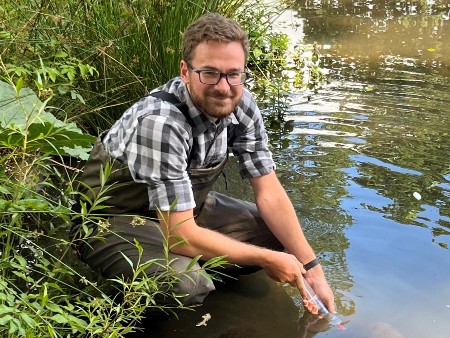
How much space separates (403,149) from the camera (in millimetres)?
5301

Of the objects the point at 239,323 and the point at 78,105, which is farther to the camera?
the point at 78,105

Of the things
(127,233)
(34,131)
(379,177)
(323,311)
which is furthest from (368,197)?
(34,131)

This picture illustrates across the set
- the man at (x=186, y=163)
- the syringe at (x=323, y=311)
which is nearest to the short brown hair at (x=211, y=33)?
the man at (x=186, y=163)

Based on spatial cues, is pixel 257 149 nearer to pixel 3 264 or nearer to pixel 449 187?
pixel 3 264

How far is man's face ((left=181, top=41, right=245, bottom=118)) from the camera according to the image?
9.89 ft

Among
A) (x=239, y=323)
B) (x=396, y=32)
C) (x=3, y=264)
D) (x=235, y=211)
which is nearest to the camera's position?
(x=3, y=264)

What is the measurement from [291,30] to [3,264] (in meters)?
7.07

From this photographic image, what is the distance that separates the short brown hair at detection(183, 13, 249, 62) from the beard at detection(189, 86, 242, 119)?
7.2 inches

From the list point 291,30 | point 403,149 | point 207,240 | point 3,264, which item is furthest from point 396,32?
point 3,264

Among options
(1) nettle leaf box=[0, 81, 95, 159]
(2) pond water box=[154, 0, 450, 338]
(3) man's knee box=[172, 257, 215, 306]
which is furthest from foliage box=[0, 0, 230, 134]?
(3) man's knee box=[172, 257, 215, 306]

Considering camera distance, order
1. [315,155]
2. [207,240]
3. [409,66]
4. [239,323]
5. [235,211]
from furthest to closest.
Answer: [409,66]
[315,155]
[235,211]
[239,323]
[207,240]

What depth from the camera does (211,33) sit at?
299 cm

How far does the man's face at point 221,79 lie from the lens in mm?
3016

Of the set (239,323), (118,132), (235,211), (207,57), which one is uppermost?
(207,57)
